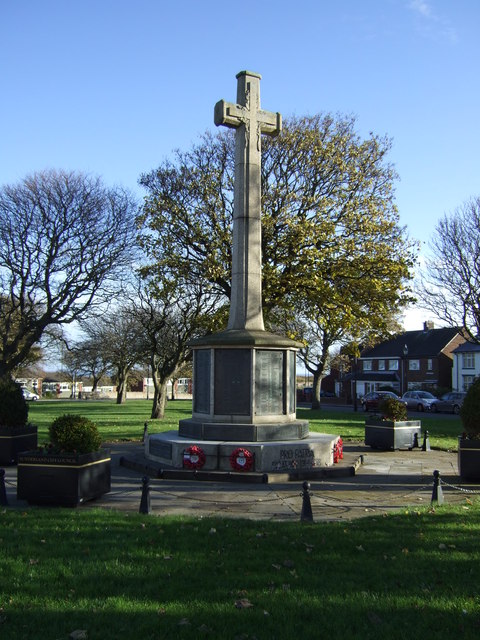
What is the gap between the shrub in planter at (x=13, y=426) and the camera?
15.3m

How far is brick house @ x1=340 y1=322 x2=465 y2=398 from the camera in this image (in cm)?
6925

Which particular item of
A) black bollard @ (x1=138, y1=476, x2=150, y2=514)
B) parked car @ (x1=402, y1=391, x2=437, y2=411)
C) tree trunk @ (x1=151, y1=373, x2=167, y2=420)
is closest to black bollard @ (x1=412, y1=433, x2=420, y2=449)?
black bollard @ (x1=138, y1=476, x2=150, y2=514)

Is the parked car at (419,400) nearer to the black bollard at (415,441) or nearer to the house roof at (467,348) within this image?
the house roof at (467,348)

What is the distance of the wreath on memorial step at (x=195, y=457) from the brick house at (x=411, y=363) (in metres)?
52.0

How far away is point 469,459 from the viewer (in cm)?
1271

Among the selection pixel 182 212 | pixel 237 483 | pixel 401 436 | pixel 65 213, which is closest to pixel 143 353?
pixel 65 213

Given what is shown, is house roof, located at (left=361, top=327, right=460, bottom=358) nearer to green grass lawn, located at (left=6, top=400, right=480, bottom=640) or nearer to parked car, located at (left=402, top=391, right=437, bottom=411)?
parked car, located at (left=402, top=391, right=437, bottom=411)

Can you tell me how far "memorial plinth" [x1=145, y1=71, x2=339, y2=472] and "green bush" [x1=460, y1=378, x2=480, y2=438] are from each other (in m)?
3.21

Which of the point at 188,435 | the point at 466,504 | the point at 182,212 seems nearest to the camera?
the point at 466,504

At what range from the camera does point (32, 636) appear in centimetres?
479

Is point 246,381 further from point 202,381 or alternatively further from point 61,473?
point 61,473

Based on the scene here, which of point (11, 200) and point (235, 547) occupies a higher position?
point (11, 200)

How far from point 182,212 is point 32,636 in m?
22.1

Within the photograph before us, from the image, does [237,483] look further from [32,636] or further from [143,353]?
[143,353]
